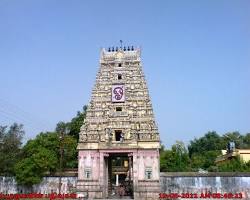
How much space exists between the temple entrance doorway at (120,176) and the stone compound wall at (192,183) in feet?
15.5

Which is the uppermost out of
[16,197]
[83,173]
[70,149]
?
[70,149]

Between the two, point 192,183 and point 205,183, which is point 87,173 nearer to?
point 192,183

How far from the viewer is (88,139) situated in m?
37.0

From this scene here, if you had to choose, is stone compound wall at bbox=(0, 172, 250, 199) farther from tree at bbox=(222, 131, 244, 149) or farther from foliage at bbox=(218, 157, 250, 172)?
tree at bbox=(222, 131, 244, 149)

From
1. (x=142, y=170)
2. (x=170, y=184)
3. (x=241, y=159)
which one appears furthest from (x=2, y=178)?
(x=241, y=159)

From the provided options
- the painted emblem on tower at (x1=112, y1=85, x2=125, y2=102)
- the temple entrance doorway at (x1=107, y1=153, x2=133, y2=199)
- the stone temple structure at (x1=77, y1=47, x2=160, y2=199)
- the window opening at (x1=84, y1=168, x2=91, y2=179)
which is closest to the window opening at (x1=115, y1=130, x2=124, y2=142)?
the stone temple structure at (x1=77, y1=47, x2=160, y2=199)

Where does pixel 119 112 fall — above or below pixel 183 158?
above

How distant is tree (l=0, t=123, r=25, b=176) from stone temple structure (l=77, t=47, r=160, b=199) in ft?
33.5

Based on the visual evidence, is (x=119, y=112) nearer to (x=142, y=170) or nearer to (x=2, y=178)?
(x=142, y=170)

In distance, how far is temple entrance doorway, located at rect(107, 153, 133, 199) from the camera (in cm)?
3847

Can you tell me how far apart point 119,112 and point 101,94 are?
3328 mm

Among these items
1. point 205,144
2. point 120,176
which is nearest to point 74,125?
point 120,176

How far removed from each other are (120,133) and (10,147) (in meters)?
16.7

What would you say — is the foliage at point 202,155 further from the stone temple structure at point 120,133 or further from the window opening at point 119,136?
the window opening at point 119,136
